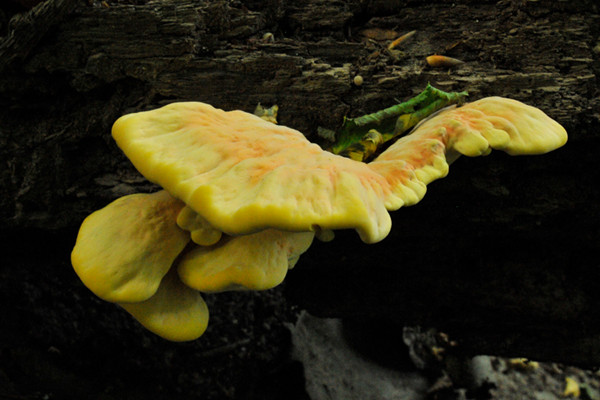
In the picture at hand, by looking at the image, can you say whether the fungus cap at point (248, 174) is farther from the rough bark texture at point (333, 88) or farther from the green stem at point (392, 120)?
the rough bark texture at point (333, 88)

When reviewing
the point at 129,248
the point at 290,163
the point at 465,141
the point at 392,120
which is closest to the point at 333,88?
the point at 392,120

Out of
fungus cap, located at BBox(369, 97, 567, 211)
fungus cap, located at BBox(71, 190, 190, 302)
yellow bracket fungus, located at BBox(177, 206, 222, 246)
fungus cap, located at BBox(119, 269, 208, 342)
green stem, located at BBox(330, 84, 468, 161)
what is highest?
fungus cap, located at BBox(369, 97, 567, 211)

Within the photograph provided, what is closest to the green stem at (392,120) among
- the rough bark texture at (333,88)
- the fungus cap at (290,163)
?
the rough bark texture at (333,88)

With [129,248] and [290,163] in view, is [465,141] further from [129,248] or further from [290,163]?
[129,248]

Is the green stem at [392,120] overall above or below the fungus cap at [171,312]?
above

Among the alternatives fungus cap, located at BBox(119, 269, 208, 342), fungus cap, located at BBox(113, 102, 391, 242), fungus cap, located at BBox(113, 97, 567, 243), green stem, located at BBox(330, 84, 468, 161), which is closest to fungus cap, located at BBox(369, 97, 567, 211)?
fungus cap, located at BBox(113, 97, 567, 243)

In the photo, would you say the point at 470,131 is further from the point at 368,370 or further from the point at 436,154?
the point at 368,370

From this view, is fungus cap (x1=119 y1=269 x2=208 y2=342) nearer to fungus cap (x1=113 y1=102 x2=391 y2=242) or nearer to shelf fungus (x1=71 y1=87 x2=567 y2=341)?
shelf fungus (x1=71 y1=87 x2=567 y2=341)

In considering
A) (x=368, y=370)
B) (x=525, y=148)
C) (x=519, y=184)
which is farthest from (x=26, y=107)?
(x=368, y=370)
